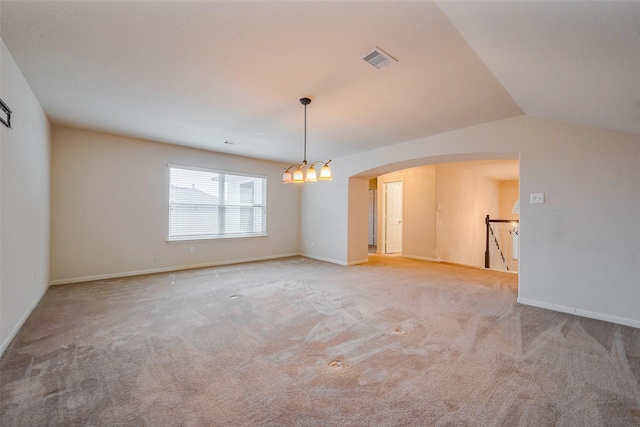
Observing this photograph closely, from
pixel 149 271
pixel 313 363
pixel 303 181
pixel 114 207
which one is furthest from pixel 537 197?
pixel 114 207

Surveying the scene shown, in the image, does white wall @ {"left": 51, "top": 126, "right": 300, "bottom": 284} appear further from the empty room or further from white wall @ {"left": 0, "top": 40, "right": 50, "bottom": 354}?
white wall @ {"left": 0, "top": 40, "right": 50, "bottom": 354}

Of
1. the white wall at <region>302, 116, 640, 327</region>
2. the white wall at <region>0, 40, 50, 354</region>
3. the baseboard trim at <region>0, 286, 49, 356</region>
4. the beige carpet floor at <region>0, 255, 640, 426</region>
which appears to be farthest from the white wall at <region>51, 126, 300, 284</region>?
the white wall at <region>302, 116, 640, 327</region>

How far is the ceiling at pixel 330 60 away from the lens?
1740 mm

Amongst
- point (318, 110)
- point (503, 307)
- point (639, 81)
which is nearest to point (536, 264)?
point (503, 307)

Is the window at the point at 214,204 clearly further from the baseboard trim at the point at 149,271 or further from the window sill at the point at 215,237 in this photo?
the baseboard trim at the point at 149,271

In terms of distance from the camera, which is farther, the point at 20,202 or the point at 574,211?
the point at 574,211

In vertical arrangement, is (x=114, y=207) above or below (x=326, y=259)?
above

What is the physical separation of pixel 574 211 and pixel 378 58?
310 centimetres

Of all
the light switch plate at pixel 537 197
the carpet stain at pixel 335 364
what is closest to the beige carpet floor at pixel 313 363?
the carpet stain at pixel 335 364

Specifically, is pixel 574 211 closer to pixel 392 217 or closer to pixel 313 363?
pixel 313 363

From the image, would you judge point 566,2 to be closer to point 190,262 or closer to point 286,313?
point 286,313

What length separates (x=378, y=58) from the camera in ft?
7.55

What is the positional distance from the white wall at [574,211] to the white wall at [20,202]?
5.18 m

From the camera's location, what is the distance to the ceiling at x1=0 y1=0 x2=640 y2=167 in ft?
5.71
